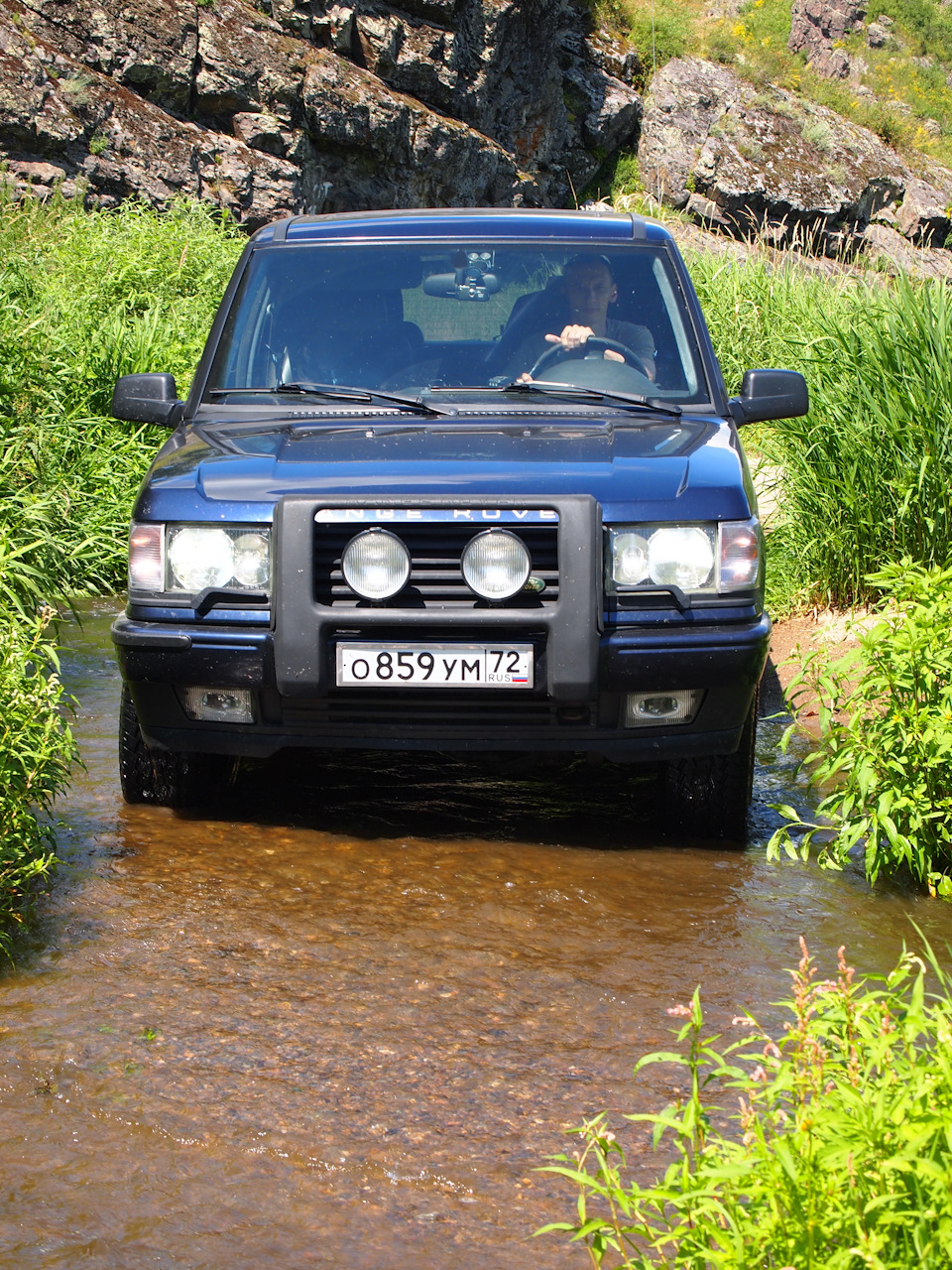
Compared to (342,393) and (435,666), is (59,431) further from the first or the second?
(435,666)

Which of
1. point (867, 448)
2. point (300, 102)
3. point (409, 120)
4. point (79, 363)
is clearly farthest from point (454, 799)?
point (409, 120)

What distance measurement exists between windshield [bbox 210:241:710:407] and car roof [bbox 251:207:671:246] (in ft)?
0.18

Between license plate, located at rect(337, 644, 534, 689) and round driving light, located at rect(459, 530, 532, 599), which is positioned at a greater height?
round driving light, located at rect(459, 530, 532, 599)

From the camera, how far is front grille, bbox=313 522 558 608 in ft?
11.0

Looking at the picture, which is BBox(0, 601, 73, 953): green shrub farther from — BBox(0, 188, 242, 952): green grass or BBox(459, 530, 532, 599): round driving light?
BBox(459, 530, 532, 599): round driving light

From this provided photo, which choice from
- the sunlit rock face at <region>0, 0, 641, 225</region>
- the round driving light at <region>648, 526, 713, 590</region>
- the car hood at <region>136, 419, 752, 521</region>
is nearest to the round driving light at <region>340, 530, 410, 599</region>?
the car hood at <region>136, 419, 752, 521</region>

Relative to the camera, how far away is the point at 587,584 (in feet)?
10.9

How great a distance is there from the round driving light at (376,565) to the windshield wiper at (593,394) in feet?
3.40

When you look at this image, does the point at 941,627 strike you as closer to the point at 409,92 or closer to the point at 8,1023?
the point at 8,1023

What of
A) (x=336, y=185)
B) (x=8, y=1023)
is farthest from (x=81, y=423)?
(x=336, y=185)

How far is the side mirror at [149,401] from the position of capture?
4.40 meters

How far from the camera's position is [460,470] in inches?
135

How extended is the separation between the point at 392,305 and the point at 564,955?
2375 mm

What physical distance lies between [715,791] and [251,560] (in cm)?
143
